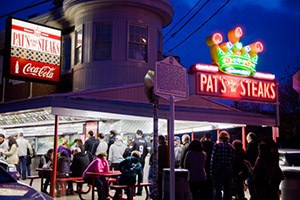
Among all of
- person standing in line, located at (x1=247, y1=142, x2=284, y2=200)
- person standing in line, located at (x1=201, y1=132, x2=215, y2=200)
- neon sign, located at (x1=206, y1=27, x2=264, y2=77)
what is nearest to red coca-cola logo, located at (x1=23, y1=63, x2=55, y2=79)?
neon sign, located at (x1=206, y1=27, x2=264, y2=77)

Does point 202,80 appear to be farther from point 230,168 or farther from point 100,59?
point 230,168

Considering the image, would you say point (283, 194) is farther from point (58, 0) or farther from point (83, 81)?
point (58, 0)

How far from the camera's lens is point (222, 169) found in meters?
Answer: 9.56

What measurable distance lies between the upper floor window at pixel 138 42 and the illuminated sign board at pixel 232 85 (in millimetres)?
3398

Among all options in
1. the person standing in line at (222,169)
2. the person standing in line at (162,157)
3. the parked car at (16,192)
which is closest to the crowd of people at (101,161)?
the person standing in line at (162,157)

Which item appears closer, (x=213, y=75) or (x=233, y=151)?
(x=233, y=151)

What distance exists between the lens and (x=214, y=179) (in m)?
9.66

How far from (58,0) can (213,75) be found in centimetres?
962

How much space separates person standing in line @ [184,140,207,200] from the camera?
9.63 m

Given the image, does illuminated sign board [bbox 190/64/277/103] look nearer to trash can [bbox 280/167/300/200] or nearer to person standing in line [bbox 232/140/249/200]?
person standing in line [bbox 232/140/249/200]

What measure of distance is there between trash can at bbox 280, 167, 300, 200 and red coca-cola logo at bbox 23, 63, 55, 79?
10159mm

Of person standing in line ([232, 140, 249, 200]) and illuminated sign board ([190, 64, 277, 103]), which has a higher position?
illuminated sign board ([190, 64, 277, 103])

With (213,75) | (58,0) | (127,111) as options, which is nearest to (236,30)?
(213,75)

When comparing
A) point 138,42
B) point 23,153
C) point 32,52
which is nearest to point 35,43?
point 32,52
